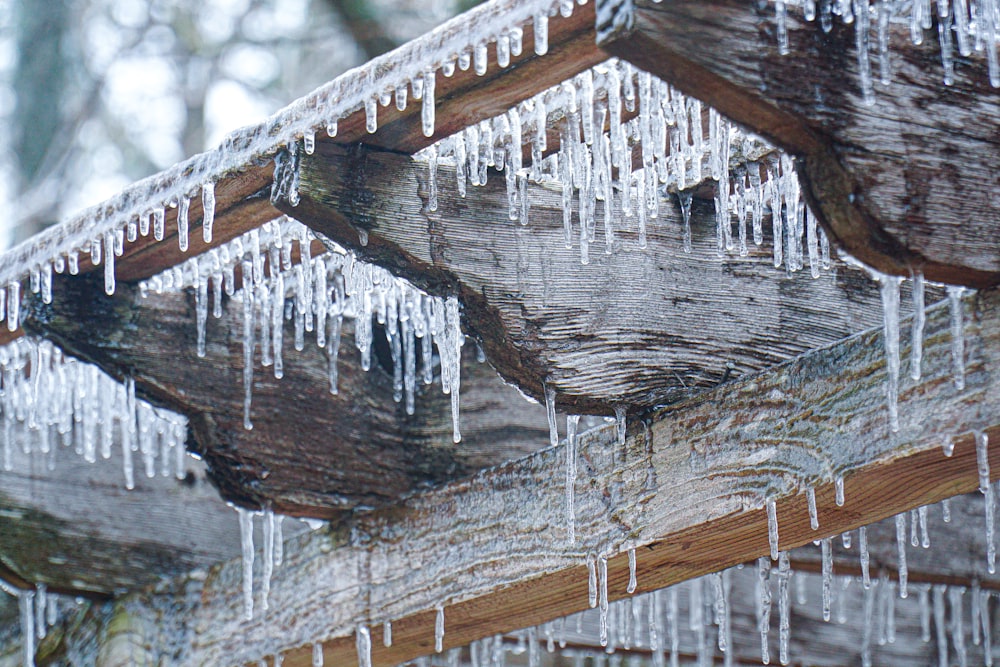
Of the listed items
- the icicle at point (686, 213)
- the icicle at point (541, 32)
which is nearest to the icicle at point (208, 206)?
the icicle at point (541, 32)

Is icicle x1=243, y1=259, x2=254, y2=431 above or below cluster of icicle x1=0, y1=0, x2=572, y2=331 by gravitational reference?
below

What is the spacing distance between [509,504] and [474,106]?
2.91 feet

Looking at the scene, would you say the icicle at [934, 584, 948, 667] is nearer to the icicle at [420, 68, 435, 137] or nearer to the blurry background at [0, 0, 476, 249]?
the icicle at [420, 68, 435, 137]

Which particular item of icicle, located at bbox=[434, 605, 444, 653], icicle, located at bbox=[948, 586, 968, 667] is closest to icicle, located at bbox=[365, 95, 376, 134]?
icicle, located at bbox=[434, 605, 444, 653]

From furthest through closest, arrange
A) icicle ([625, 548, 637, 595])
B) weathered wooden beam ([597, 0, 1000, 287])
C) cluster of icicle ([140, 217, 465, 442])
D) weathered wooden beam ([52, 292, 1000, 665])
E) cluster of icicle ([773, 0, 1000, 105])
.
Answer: cluster of icicle ([140, 217, 465, 442]) → icicle ([625, 548, 637, 595]) → weathered wooden beam ([52, 292, 1000, 665]) → cluster of icicle ([773, 0, 1000, 105]) → weathered wooden beam ([597, 0, 1000, 287])

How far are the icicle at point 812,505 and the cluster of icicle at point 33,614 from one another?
192 centimetres

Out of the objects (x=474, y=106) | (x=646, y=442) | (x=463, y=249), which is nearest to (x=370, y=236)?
(x=463, y=249)

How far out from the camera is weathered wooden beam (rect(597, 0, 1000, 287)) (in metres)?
1.53

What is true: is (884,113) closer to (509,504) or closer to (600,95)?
(600,95)

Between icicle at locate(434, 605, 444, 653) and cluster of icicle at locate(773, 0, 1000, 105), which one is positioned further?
icicle at locate(434, 605, 444, 653)

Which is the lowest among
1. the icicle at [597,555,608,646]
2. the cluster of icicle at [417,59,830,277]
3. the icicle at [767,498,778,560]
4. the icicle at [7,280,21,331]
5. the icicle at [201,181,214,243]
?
the icicle at [597,555,608,646]

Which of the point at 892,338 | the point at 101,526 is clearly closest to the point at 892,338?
the point at 892,338

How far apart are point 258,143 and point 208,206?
162 mm

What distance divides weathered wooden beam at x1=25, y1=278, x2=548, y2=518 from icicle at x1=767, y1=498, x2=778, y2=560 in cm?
88
